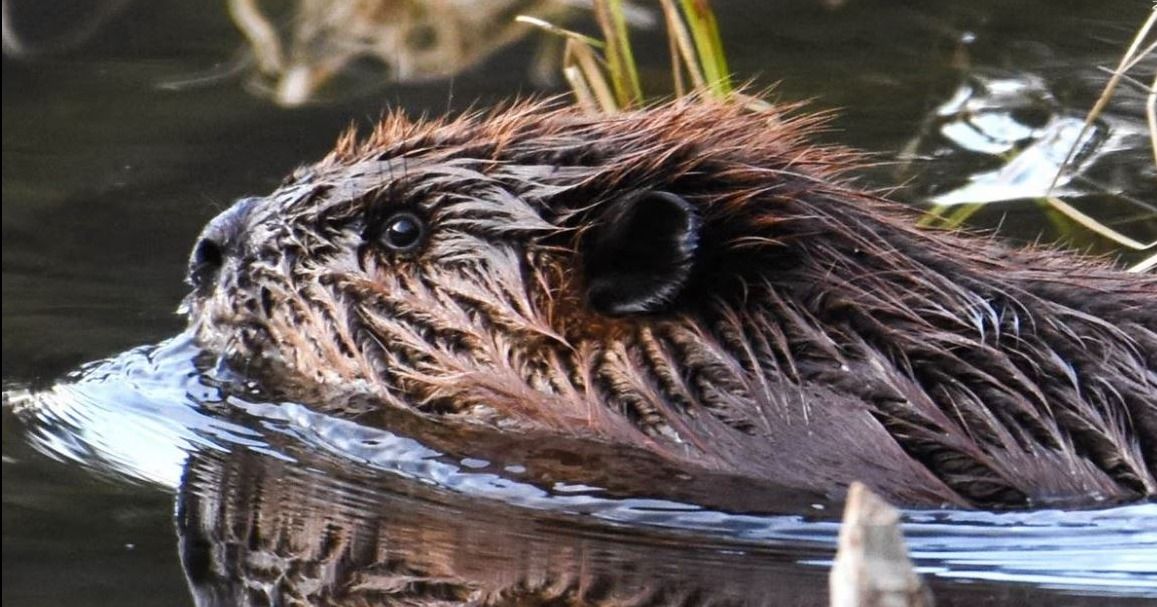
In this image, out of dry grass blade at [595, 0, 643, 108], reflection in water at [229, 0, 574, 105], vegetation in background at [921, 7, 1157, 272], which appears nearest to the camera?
vegetation in background at [921, 7, 1157, 272]

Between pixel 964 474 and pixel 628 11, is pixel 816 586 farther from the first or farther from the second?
pixel 628 11

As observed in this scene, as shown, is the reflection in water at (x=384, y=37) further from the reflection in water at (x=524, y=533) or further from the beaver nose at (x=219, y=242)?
the reflection in water at (x=524, y=533)

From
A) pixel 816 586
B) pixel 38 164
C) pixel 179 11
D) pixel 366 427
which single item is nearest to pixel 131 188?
pixel 38 164

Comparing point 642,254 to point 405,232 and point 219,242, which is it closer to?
point 405,232

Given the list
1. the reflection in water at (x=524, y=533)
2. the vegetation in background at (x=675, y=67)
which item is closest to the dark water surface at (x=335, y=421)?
the reflection in water at (x=524, y=533)

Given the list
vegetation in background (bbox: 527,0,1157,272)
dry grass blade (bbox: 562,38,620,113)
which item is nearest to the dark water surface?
vegetation in background (bbox: 527,0,1157,272)

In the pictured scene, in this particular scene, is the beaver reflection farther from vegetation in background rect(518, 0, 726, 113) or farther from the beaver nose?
vegetation in background rect(518, 0, 726, 113)

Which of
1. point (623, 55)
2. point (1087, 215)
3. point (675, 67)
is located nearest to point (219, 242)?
point (623, 55)
